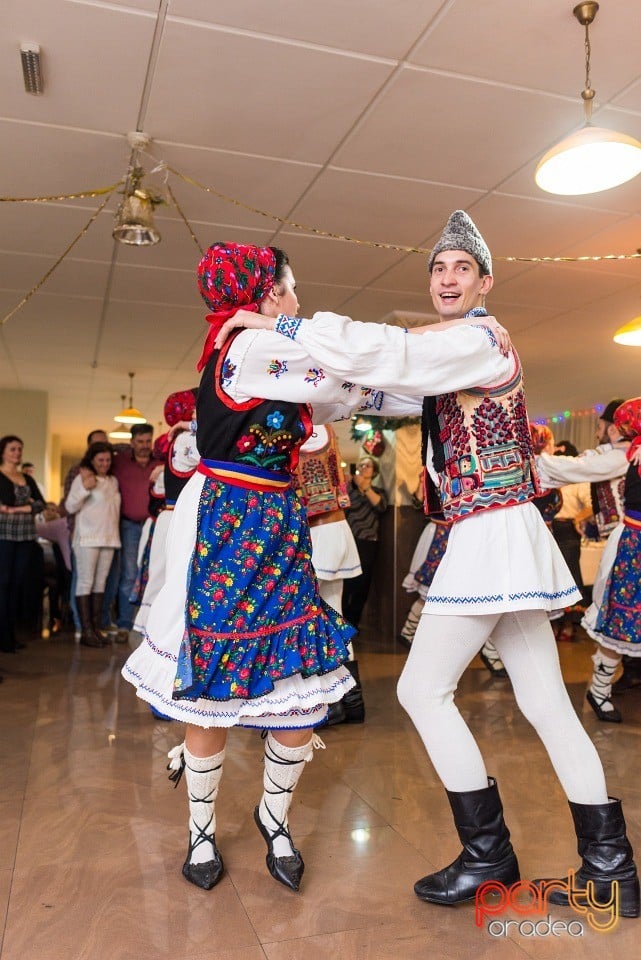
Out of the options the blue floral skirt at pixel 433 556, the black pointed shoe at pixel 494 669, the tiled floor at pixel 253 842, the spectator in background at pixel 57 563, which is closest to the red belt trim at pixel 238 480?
the tiled floor at pixel 253 842

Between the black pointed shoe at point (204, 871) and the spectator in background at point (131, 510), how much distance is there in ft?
12.7

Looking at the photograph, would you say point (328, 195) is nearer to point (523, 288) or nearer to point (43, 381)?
point (523, 288)

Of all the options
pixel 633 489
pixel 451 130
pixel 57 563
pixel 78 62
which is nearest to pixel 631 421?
pixel 633 489

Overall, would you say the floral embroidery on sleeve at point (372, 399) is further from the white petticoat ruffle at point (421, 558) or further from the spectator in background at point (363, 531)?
the spectator in background at point (363, 531)

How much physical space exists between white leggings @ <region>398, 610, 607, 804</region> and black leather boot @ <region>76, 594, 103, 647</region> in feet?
12.4

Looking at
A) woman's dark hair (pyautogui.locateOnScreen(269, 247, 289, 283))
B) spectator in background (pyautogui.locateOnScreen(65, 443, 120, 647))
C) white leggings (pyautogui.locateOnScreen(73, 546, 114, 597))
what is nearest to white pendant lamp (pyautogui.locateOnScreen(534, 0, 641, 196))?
woman's dark hair (pyautogui.locateOnScreen(269, 247, 289, 283))

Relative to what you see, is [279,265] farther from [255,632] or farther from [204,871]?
[204,871]

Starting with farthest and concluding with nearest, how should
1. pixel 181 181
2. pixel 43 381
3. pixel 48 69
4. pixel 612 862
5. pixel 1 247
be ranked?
pixel 43 381 → pixel 1 247 → pixel 181 181 → pixel 48 69 → pixel 612 862

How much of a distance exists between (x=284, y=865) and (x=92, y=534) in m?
3.78

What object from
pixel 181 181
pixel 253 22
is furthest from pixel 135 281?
pixel 253 22

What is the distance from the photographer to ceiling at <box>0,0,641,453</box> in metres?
2.59

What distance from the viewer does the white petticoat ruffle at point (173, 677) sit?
165 cm

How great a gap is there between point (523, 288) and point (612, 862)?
4.29 m

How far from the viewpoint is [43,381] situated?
29.9 feet
